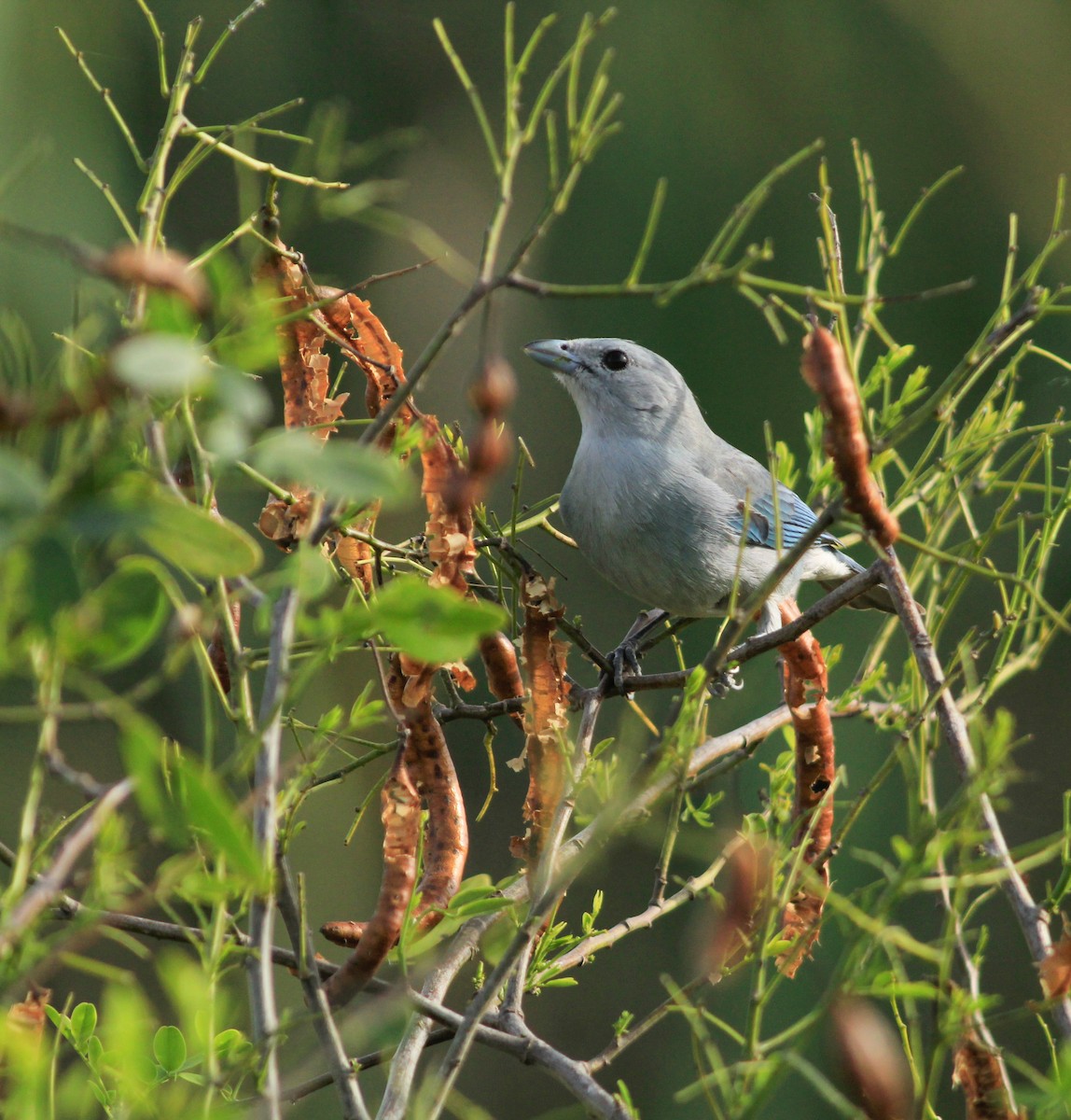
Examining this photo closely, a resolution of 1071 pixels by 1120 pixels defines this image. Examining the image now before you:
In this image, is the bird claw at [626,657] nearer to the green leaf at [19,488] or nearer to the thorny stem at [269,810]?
the thorny stem at [269,810]

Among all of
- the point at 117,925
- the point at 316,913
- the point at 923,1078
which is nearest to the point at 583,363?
the point at 117,925

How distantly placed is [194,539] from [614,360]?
2988 mm

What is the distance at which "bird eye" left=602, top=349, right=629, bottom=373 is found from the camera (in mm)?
3584

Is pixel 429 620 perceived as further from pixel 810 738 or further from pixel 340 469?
pixel 810 738

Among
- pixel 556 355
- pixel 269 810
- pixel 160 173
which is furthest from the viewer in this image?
pixel 556 355

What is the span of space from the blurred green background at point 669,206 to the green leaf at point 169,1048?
169 inches

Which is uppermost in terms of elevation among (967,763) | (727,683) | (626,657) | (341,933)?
(967,763)

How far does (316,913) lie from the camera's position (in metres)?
6.15

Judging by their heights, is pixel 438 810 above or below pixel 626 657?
above

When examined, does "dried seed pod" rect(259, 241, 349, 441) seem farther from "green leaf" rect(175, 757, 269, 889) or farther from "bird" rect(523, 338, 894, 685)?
"bird" rect(523, 338, 894, 685)

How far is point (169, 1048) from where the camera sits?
1.30 meters

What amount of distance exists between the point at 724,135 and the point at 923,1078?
19.1ft

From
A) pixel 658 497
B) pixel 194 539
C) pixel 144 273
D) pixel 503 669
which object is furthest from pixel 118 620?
pixel 658 497

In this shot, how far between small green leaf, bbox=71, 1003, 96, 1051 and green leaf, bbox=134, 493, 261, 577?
805 millimetres
